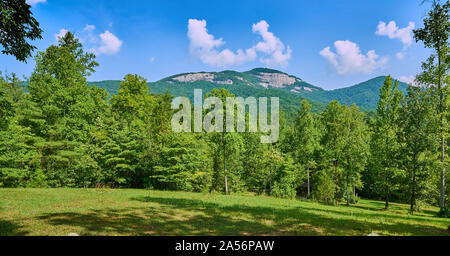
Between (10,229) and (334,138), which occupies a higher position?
(334,138)

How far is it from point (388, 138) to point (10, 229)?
34.9 meters

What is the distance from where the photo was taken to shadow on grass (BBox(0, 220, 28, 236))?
6961 mm

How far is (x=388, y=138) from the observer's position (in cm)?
2780

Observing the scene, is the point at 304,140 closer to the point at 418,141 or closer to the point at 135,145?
the point at 418,141

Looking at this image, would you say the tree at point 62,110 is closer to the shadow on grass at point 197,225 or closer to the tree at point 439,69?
the shadow on grass at point 197,225

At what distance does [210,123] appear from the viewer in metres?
28.5

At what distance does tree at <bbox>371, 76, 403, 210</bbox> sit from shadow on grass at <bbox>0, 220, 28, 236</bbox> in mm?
32609

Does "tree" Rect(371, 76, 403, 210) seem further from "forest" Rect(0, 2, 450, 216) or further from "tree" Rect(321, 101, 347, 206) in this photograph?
"tree" Rect(321, 101, 347, 206)

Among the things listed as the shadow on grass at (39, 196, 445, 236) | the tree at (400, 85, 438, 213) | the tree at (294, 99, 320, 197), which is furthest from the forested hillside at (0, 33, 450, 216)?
the shadow on grass at (39, 196, 445, 236)

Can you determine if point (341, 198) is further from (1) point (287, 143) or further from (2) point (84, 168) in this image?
(2) point (84, 168)

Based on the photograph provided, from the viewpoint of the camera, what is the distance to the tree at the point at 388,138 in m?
26.9

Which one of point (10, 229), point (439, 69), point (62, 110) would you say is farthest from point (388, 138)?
point (62, 110)
